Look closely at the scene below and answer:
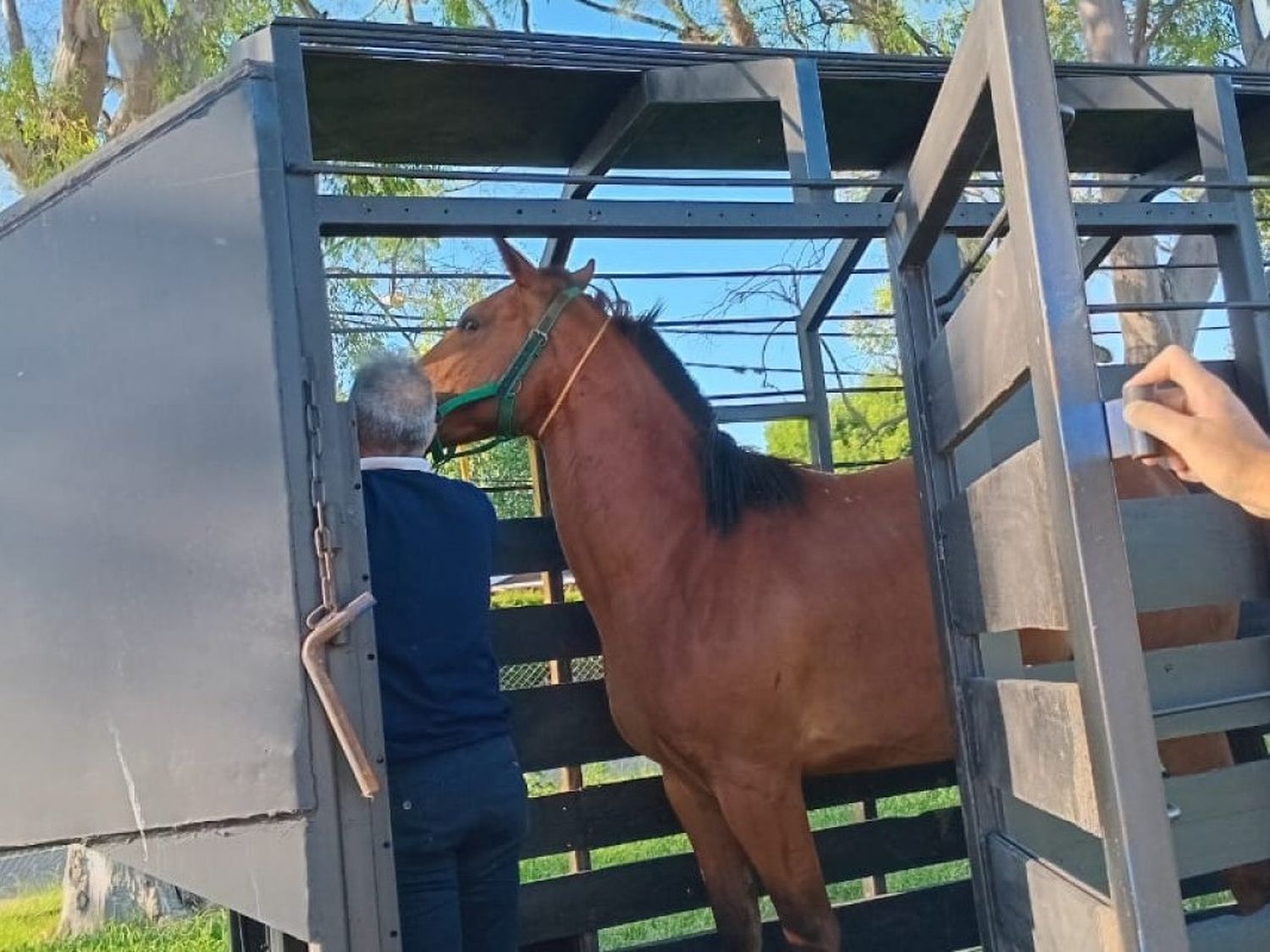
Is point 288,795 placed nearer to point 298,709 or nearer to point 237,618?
point 298,709

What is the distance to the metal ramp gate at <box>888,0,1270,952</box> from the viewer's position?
146 cm

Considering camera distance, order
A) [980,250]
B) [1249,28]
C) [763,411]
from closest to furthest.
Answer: [980,250]
[763,411]
[1249,28]

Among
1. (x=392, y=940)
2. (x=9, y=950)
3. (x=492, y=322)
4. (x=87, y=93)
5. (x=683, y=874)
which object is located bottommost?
(x=9, y=950)

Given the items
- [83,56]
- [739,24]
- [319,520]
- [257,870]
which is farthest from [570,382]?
[739,24]

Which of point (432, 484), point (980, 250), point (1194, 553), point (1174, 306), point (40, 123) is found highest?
point (40, 123)

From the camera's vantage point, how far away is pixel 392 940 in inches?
80.3

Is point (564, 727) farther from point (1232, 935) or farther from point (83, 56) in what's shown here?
point (83, 56)

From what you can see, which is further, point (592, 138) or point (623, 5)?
point (623, 5)

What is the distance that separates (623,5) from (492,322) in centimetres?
887

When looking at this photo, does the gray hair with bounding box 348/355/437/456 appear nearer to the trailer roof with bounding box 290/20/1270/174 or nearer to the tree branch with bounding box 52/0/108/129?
the trailer roof with bounding box 290/20/1270/174

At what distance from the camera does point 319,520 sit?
6.72 feet

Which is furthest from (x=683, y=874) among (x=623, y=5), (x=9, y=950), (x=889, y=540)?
(x=623, y=5)

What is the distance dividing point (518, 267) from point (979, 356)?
6.88 feet

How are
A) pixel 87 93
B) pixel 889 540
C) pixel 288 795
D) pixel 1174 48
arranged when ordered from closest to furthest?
1. pixel 288 795
2. pixel 889 540
3. pixel 87 93
4. pixel 1174 48
